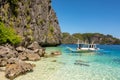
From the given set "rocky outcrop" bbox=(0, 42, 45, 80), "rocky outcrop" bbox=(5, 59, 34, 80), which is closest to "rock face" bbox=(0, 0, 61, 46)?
"rocky outcrop" bbox=(0, 42, 45, 80)

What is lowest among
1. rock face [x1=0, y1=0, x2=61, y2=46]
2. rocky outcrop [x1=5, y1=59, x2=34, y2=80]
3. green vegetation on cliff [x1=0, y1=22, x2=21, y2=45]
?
rocky outcrop [x1=5, y1=59, x2=34, y2=80]

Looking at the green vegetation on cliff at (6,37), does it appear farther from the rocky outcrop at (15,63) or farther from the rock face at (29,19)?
the rocky outcrop at (15,63)

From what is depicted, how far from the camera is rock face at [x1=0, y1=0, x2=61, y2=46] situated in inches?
1493

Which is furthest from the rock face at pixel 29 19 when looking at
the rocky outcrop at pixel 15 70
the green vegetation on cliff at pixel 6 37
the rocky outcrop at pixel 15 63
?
the rocky outcrop at pixel 15 70

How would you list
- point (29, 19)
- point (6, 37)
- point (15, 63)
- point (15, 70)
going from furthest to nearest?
point (29, 19) < point (6, 37) < point (15, 63) < point (15, 70)

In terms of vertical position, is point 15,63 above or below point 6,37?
below

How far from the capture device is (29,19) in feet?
160

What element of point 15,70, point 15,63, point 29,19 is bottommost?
point 15,70

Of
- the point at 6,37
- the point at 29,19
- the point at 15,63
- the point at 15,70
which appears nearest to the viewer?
the point at 15,70

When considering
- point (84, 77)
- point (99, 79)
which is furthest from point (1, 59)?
point (99, 79)

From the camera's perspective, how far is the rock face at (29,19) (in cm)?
3793

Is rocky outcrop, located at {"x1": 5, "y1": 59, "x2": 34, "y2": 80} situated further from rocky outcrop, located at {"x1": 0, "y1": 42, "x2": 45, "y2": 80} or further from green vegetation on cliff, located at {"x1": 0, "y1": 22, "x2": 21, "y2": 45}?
green vegetation on cliff, located at {"x1": 0, "y1": 22, "x2": 21, "y2": 45}

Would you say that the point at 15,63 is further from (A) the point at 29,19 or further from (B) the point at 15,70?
(A) the point at 29,19

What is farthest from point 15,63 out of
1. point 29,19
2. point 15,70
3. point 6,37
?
point 29,19
